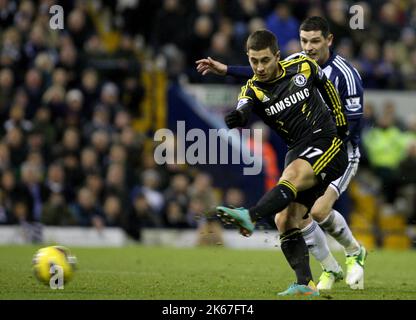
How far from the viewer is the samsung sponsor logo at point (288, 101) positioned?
8688 millimetres

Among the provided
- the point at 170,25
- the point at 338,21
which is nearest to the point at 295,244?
the point at 170,25

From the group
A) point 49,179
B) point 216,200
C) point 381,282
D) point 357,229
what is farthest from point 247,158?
point 381,282

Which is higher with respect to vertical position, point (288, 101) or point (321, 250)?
point (288, 101)

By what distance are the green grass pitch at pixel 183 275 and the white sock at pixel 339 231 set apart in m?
0.38

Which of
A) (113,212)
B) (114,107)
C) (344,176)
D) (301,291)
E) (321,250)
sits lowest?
(113,212)

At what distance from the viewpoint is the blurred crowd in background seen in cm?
1667

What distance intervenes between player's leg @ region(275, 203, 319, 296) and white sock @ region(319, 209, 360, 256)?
132 centimetres

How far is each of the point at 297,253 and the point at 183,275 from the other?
256 cm

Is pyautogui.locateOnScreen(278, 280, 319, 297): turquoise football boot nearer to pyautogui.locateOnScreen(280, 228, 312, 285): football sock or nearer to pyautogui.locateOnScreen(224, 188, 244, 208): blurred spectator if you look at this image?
pyautogui.locateOnScreen(280, 228, 312, 285): football sock

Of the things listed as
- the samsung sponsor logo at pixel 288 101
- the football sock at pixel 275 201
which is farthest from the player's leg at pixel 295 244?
the samsung sponsor logo at pixel 288 101

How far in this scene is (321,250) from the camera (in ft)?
32.1

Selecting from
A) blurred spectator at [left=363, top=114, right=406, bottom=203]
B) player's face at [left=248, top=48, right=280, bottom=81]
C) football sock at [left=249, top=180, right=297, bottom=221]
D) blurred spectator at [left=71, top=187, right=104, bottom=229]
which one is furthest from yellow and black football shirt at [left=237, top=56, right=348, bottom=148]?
blurred spectator at [left=363, top=114, right=406, bottom=203]

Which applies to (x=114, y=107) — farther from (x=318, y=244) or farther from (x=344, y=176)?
(x=318, y=244)

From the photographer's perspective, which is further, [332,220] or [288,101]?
[332,220]
